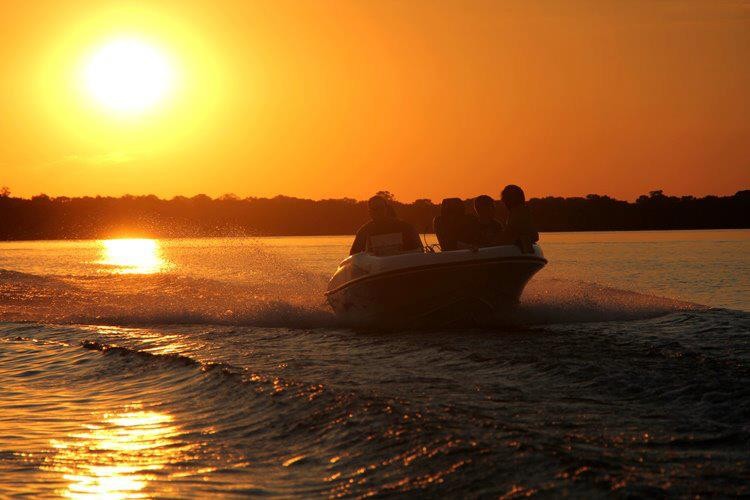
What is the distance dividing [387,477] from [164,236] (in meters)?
145

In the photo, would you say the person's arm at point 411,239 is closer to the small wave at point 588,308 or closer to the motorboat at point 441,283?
the motorboat at point 441,283

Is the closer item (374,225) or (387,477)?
(387,477)

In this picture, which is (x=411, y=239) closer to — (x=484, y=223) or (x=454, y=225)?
(x=454, y=225)

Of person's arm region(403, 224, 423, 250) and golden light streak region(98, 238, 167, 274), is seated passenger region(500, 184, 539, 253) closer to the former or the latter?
person's arm region(403, 224, 423, 250)

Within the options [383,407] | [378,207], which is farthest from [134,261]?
[383,407]

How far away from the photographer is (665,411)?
280 inches

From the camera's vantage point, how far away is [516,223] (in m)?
13.6

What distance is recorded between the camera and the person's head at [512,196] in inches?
534

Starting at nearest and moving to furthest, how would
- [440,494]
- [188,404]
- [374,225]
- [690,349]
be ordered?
[440,494], [188,404], [690,349], [374,225]

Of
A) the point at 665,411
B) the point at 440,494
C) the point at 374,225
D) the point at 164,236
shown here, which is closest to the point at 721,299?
the point at 374,225

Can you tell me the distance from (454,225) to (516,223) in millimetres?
1036

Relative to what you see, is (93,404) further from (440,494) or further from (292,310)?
(292,310)

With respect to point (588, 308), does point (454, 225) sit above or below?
above

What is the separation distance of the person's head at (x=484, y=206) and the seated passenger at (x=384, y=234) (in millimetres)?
1051
